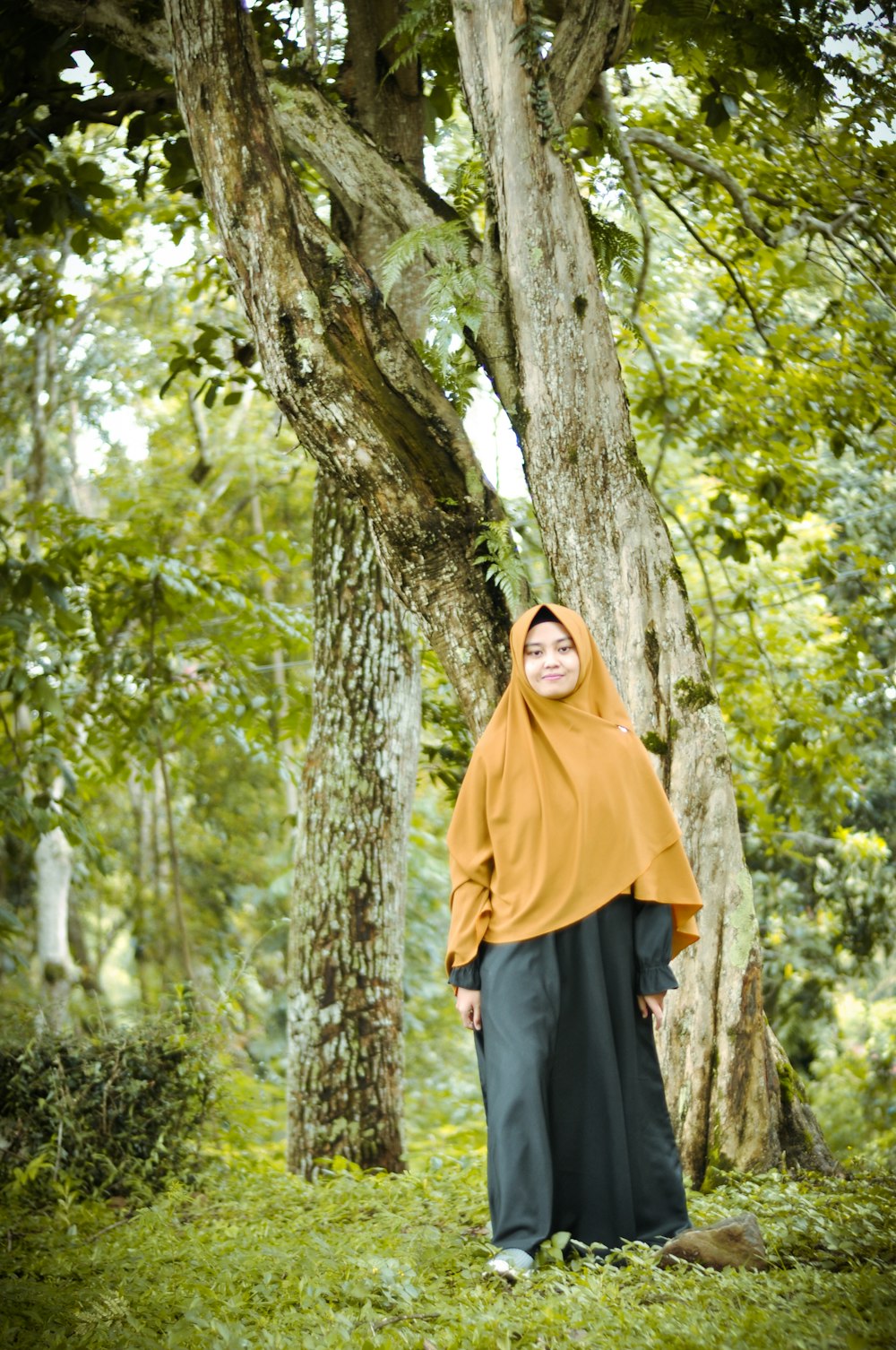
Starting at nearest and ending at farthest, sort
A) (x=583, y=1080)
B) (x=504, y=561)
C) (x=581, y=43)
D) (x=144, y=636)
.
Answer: (x=583, y=1080) < (x=504, y=561) < (x=581, y=43) < (x=144, y=636)

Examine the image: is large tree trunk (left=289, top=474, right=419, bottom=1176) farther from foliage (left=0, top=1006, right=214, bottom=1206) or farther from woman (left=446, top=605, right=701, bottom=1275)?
woman (left=446, top=605, right=701, bottom=1275)

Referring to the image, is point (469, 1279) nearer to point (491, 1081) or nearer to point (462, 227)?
point (491, 1081)

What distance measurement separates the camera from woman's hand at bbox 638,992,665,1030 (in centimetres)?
380

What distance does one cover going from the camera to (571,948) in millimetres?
3762

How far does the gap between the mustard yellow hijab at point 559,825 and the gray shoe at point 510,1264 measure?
0.87 m

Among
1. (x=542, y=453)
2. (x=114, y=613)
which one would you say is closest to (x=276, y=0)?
(x=542, y=453)

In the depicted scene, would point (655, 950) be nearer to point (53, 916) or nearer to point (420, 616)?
point (420, 616)

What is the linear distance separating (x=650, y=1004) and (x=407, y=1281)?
1139mm

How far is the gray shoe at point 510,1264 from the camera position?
3400 millimetres

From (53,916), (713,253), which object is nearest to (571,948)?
(713,253)

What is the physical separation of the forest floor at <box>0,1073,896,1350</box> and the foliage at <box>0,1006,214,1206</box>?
1.30 ft

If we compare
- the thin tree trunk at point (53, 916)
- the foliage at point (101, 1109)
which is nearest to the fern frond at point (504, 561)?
the foliage at point (101, 1109)

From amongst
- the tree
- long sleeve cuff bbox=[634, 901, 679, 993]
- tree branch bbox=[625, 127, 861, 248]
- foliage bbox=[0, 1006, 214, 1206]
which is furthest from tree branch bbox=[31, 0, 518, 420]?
foliage bbox=[0, 1006, 214, 1206]

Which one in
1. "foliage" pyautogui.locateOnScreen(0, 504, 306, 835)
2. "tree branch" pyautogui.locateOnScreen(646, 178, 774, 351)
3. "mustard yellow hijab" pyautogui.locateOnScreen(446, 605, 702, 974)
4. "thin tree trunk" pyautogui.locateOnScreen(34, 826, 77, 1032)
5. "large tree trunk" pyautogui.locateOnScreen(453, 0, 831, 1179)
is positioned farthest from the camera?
"thin tree trunk" pyautogui.locateOnScreen(34, 826, 77, 1032)
